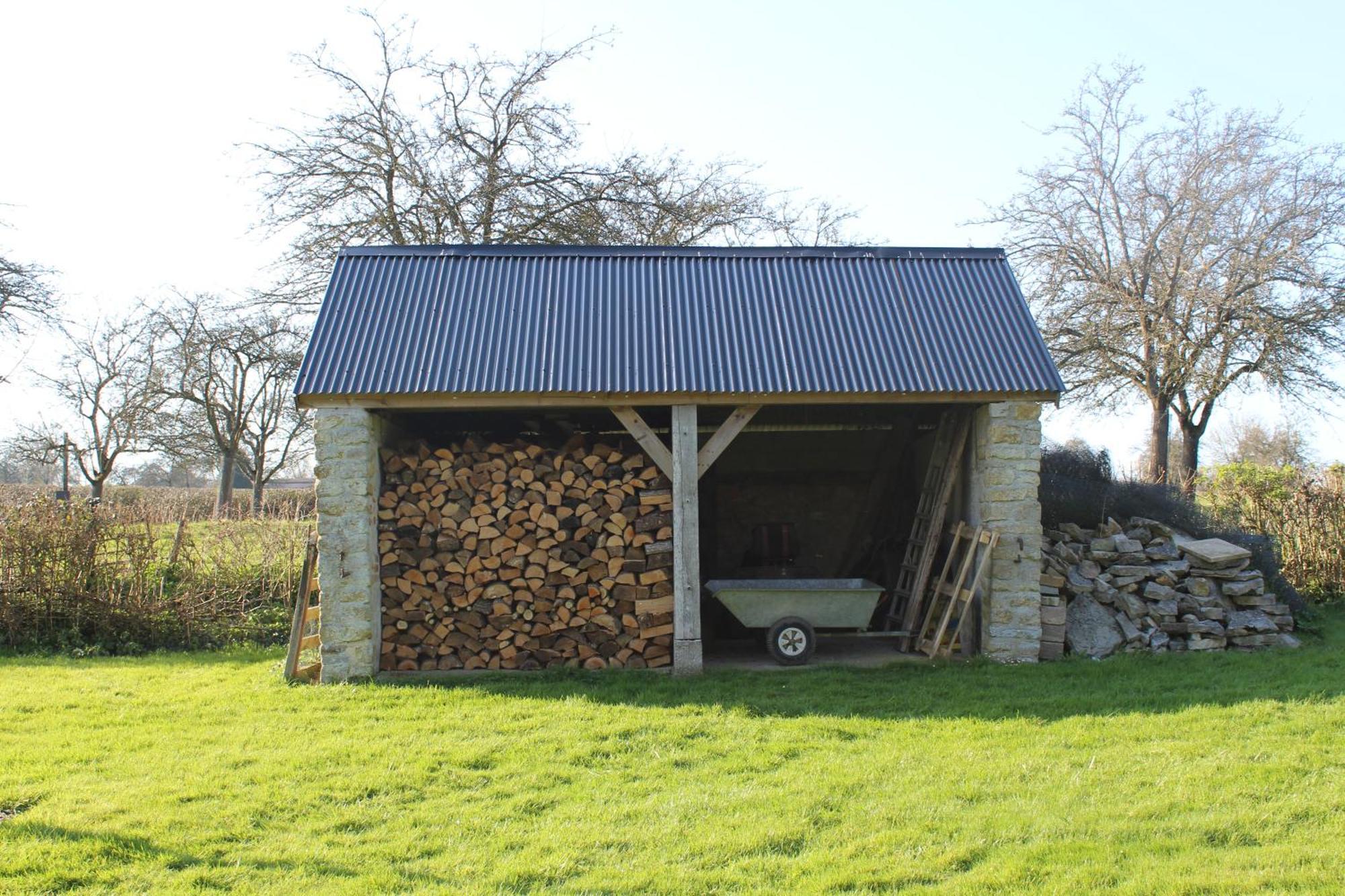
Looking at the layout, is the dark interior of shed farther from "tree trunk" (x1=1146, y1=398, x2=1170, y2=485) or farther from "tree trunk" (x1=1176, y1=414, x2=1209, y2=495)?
"tree trunk" (x1=1176, y1=414, x2=1209, y2=495)

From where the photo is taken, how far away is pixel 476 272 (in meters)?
9.52

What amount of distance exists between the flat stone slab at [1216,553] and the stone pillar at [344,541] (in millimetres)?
7571

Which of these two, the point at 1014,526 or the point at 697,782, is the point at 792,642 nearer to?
the point at 1014,526

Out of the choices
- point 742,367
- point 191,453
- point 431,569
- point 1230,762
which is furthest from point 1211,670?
point 191,453

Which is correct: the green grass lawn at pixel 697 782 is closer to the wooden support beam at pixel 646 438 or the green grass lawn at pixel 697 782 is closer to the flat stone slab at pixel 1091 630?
the flat stone slab at pixel 1091 630

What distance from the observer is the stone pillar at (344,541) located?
26.8 ft

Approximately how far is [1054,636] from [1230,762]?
10.7 ft

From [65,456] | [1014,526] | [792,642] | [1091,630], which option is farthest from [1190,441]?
[65,456]

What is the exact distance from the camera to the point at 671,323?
8945mm

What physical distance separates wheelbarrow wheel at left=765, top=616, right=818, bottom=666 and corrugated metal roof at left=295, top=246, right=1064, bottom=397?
2122 millimetres

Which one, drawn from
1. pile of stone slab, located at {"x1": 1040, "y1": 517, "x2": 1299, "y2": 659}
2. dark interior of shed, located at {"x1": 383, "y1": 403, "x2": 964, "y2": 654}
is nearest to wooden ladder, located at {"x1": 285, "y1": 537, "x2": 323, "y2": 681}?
dark interior of shed, located at {"x1": 383, "y1": 403, "x2": 964, "y2": 654}

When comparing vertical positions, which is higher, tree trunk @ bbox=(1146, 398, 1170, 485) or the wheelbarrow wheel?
tree trunk @ bbox=(1146, 398, 1170, 485)

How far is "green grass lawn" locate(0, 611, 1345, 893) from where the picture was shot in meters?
4.33

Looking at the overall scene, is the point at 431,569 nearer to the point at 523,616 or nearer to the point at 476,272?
the point at 523,616
